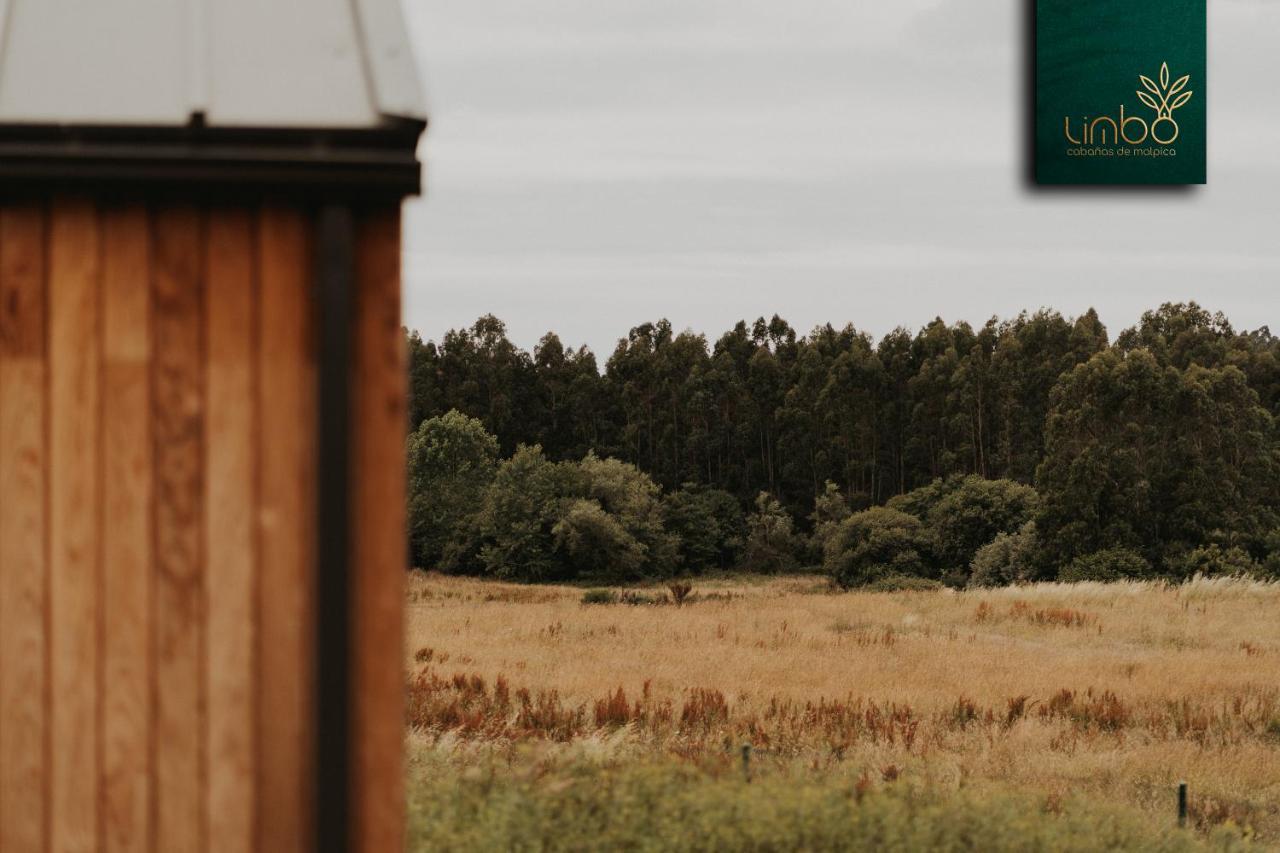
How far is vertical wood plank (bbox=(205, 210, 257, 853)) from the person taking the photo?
3.81 m

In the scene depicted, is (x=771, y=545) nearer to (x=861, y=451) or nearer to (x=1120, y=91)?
(x=861, y=451)

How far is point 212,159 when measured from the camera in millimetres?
3738

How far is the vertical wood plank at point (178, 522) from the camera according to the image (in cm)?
381

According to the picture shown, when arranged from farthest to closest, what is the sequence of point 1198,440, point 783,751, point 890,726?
point 1198,440 < point 890,726 < point 783,751

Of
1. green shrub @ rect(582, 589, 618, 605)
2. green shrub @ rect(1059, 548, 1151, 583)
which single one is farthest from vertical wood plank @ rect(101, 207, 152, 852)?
green shrub @ rect(1059, 548, 1151, 583)

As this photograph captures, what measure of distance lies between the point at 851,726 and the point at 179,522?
1086 centimetres

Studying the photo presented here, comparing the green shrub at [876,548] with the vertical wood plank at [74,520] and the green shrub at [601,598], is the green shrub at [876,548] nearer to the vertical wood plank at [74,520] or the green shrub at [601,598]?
the green shrub at [601,598]

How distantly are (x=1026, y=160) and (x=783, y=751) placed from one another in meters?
6.11

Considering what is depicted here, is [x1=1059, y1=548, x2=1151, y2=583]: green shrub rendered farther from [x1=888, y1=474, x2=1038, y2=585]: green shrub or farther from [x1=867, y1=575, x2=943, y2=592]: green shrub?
[x1=888, y1=474, x2=1038, y2=585]: green shrub

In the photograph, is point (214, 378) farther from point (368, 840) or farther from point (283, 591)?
point (368, 840)

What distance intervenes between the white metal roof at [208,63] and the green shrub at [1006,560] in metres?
45.6

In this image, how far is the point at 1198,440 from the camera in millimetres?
47844

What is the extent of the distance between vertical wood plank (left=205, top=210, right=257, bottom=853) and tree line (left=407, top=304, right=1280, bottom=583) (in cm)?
4315

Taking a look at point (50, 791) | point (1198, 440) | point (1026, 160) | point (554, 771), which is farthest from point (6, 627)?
point (1198, 440)
